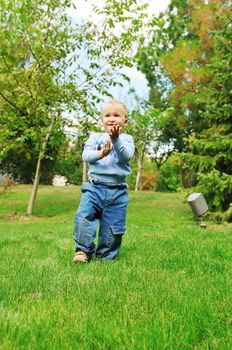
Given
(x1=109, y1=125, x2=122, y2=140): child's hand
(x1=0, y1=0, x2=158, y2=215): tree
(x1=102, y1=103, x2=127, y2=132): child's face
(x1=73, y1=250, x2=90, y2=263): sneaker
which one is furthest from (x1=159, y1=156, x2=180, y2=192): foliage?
(x1=109, y1=125, x2=122, y2=140): child's hand

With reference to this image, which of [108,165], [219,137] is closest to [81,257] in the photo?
[108,165]

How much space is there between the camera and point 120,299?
2412mm

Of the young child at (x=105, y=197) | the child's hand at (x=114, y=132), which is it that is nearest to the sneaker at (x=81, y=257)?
the young child at (x=105, y=197)

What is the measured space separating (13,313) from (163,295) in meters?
0.90

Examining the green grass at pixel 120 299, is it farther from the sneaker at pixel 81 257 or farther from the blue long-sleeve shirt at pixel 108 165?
the blue long-sleeve shirt at pixel 108 165

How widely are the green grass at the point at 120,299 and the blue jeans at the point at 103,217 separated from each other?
0.64 feet

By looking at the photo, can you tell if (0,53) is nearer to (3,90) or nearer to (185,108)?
(3,90)

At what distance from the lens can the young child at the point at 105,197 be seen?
3977 millimetres

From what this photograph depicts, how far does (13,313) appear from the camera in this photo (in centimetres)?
211

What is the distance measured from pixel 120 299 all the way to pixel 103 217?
1807mm

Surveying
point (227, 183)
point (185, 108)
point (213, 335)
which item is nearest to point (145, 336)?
point (213, 335)

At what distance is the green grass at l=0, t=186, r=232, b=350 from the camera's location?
5.79 feet

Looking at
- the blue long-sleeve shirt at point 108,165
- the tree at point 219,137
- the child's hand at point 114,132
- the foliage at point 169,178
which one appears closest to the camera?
the child's hand at point 114,132

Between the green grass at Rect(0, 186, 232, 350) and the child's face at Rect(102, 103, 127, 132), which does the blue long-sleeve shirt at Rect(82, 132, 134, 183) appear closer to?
the child's face at Rect(102, 103, 127, 132)
